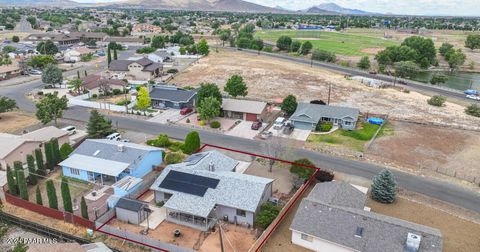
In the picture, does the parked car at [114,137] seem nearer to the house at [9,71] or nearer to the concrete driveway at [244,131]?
the concrete driveway at [244,131]

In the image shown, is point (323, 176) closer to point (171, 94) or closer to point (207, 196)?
point (207, 196)

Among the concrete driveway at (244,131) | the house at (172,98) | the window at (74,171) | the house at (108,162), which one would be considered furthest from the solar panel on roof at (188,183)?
the house at (172,98)

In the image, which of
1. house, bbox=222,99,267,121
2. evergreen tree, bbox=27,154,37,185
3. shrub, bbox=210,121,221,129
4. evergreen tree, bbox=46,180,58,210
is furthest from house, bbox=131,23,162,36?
evergreen tree, bbox=46,180,58,210

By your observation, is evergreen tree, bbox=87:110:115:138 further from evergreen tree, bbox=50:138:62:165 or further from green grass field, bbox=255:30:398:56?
green grass field, bbox=255:30:398:56

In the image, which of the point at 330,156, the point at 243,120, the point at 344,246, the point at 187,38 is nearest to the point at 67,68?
the point at 187,38

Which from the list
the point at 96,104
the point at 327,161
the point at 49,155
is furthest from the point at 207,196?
the point at 96,104

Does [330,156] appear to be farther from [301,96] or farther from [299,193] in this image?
[301,96]
